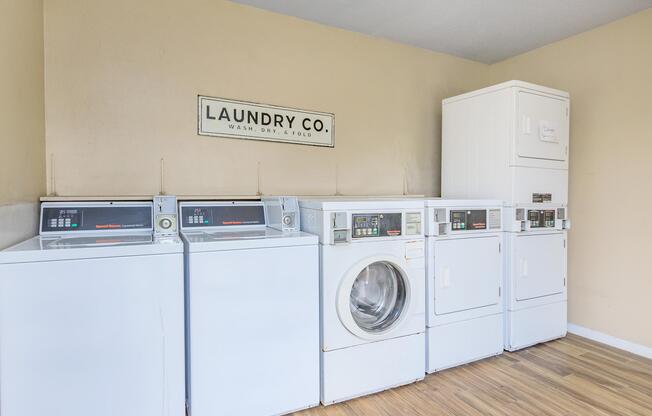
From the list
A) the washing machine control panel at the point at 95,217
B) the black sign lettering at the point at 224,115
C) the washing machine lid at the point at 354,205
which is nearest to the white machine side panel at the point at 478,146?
the washing machine lid at the point at 354,205

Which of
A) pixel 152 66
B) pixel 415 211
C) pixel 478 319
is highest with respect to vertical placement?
pixel 152 66

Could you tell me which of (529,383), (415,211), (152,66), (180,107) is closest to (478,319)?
(529,383)

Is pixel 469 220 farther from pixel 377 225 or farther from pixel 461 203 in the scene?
pixel 377 225

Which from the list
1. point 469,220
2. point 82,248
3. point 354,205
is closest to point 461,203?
point 469,220

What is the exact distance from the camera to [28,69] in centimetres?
192

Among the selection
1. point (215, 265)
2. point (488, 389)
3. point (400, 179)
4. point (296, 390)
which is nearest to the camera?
point (215, 265)

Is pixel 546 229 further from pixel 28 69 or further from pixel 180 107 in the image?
pixel 28 69

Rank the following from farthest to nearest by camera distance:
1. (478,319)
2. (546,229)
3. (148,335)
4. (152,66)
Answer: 1. (546,229)
2. (478,319)
3. (152,66)
4. (148,335)

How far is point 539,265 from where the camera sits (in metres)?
2.98

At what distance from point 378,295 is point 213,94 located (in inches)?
73.0

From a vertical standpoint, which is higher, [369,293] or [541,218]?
[541,218]

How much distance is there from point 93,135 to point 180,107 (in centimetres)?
57

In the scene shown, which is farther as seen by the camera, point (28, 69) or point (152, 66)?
point (152, 66)

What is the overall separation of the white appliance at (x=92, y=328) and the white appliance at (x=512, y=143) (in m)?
2.42
